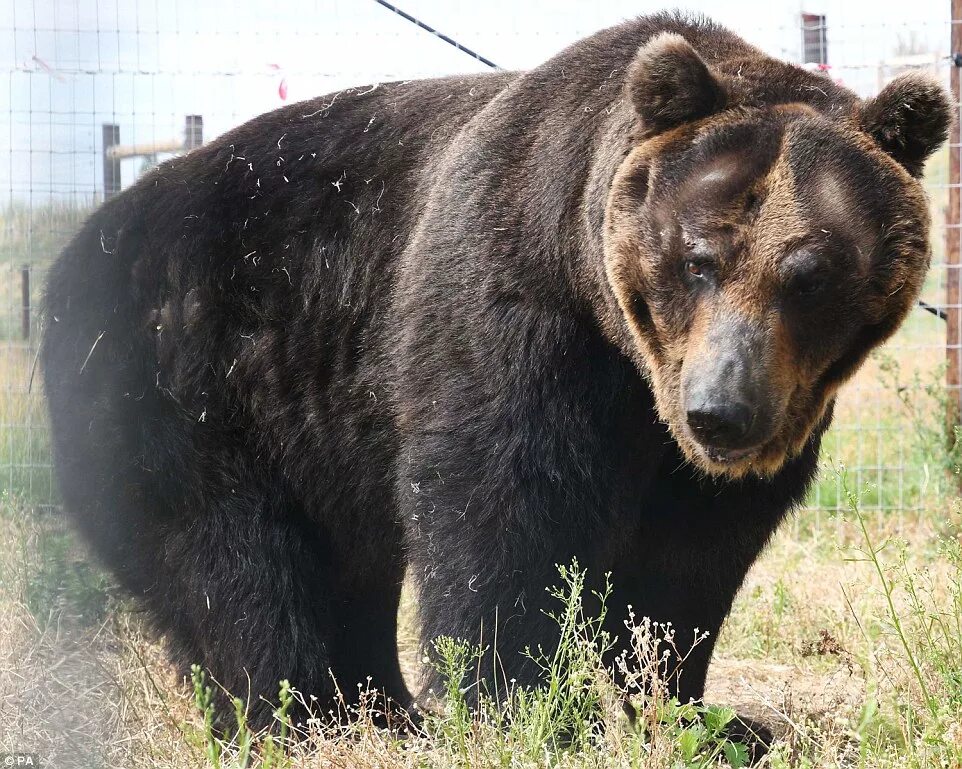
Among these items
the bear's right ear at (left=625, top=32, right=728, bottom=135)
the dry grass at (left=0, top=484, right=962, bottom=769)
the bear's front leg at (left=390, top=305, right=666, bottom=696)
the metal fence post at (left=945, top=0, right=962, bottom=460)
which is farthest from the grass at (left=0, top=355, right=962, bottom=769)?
the metal fence post at (left=945, top=0, right=962, bottom=460)

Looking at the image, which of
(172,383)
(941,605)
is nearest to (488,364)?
(172,383)

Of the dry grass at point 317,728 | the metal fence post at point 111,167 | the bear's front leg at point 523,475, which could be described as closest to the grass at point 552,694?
the dry grass at point 317,728

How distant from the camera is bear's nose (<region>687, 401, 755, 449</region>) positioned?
12.7 ft

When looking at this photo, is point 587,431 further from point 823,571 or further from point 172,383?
point 823,571

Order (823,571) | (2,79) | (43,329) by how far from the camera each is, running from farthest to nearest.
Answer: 1. (823,571)
2. (43,329)
3. (2,79)

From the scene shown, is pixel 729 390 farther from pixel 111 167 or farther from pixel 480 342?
pixel 111 167

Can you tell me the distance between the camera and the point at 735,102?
435 centimetres

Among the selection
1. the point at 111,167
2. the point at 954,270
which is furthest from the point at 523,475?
the point at 954,270

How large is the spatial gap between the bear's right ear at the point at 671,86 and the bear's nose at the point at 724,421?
3.61ft

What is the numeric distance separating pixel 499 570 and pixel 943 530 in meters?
4.60

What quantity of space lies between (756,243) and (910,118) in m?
0.75

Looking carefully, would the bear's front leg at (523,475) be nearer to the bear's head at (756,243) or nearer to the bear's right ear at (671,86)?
the bear's head at (756,243)

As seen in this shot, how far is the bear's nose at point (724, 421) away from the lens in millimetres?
3857

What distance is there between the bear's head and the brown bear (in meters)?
0.01
